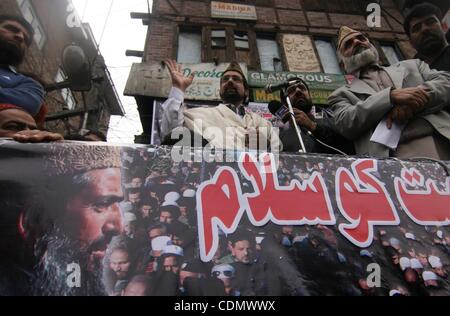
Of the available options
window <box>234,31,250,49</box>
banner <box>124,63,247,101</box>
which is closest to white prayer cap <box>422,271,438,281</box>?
banner <box>124,63,247,101</box>

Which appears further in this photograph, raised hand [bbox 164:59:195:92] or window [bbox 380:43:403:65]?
window [bbox 380:43:403:65]

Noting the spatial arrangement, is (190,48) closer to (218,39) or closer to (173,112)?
(218,39)

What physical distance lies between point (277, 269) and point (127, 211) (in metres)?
0.65

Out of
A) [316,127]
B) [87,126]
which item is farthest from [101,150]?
[87,126]

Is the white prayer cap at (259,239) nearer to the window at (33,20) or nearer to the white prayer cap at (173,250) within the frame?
the white prayer cap at (173,250)

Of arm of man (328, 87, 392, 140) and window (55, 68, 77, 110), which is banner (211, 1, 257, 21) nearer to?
window (55, 68, 77, 110)

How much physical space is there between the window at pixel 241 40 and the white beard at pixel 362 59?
5.67 meters

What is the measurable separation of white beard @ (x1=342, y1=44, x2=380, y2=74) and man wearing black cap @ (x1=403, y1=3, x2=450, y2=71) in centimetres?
37

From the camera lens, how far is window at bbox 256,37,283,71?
7.69 metres

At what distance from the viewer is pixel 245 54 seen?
782 cm

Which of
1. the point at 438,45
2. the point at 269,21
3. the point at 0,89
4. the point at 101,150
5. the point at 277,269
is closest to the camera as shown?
the point at 277,269

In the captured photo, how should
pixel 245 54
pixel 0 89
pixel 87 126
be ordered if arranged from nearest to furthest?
pixel 0 89 < pixel 87 126 < pixel 245 54

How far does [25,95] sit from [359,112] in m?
2.22
